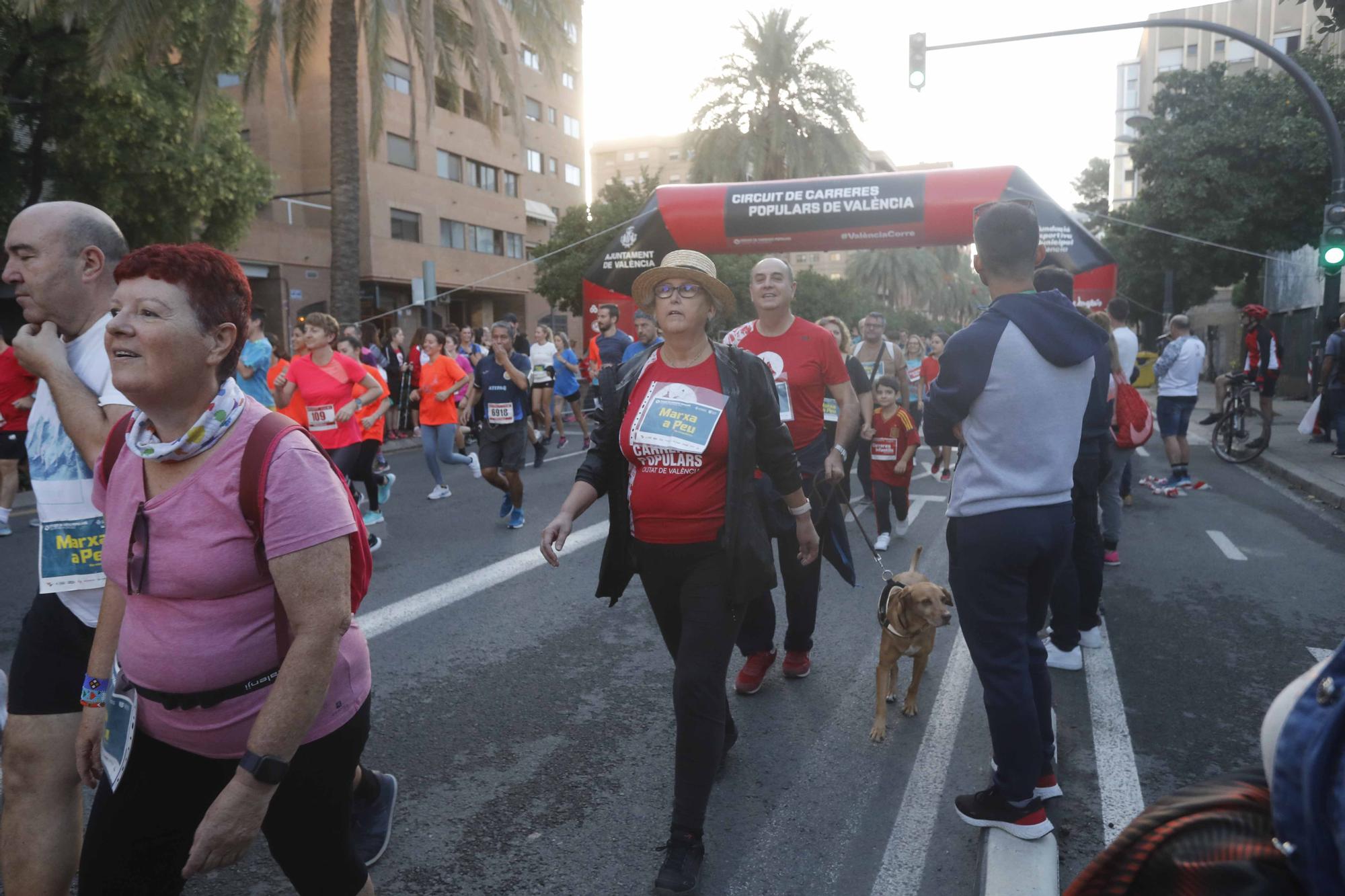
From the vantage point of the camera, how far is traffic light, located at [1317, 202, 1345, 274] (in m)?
11.8

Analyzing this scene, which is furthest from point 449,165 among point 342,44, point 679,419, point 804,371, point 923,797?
point 923,797

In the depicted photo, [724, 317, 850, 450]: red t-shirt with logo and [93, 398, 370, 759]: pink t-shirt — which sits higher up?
[724, 317, 850, 450]: red t-shirt with logo

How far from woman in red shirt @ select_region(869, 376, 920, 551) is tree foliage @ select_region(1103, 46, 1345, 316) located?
1931cm

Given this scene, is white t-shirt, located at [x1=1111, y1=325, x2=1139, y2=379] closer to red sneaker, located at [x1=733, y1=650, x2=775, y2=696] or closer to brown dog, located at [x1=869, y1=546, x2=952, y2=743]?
brown dog, located at [x1=869, y1=546, x2=952, y2=743]

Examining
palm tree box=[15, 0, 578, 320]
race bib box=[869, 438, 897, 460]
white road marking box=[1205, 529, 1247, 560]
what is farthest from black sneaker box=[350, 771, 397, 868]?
palm tree box=[15, 0, 578, 320]

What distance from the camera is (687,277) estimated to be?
3.21 m

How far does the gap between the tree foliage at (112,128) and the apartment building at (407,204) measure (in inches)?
367

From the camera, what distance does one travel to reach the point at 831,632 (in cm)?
544

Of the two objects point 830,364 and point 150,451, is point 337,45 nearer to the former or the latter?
point 830,364

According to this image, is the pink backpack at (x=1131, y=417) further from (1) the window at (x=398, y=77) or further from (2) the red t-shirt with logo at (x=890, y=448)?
(1) the window at (x=398, y=77)

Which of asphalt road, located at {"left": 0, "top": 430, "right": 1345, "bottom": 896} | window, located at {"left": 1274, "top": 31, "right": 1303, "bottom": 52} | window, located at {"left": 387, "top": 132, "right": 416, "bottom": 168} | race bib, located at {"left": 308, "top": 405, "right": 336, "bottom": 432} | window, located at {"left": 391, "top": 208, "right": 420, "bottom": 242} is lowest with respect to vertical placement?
asphalt road, located at {"left": 0, "top": 430, "right": 1345, "bottom": 896}

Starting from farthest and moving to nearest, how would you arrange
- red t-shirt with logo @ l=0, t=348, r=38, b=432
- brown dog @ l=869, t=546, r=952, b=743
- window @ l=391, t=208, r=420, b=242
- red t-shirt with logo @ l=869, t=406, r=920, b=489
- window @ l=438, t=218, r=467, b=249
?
window @ l=438, t=218, r=467, b=249, window @ l=391, t=208, r=420, b=242, red t-shirt with logo @ l=869, t=406, r=920, b=489, red t-shirt with logo @ l=0, t=348, r=38, b=432, brown dog @ l=869, t=546, r=952, b=743

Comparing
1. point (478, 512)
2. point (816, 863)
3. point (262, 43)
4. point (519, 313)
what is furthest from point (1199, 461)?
point (519, 313)

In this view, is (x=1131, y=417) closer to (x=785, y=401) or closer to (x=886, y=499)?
(x=886, y=499)
